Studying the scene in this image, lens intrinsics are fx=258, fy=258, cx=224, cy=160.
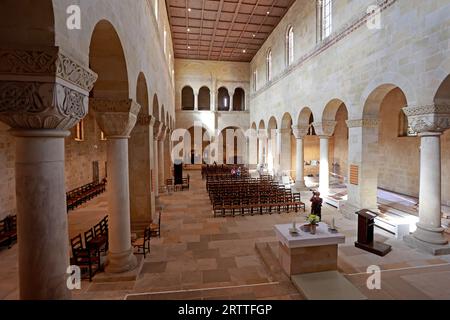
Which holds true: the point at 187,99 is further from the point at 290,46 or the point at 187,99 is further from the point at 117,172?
the point at 117,172

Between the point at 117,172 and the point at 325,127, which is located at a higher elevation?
the point at 325,127

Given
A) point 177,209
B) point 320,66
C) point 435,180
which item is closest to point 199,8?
point 320,66

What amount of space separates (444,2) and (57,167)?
9268 millimetres

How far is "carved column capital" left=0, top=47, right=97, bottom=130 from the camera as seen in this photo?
255cm

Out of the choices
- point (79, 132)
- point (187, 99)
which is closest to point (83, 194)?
point (79, 132)

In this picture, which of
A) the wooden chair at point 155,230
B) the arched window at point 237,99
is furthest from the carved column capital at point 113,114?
the arched window at point 237,99

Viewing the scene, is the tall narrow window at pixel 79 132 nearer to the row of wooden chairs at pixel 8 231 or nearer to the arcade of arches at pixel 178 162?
the arcade of arches at pixel 178 162

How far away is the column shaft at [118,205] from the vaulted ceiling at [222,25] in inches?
550

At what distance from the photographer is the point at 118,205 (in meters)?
5.87

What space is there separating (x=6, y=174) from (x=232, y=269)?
8.33 metres

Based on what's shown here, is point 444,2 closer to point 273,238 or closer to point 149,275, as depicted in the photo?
point 273,238

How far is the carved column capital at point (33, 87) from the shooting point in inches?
101

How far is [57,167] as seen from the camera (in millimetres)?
2953
